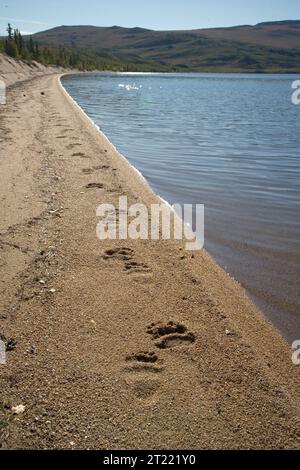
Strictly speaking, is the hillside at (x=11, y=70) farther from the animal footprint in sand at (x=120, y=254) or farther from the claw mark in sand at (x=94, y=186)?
the animal footprint in sand at (x=120, y=254)

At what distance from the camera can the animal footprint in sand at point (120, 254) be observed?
5.39 m

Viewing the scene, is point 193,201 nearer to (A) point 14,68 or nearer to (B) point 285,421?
(B) point 285,421

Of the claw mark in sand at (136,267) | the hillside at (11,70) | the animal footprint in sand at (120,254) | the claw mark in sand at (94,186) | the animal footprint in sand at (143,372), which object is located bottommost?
the animal footprint in sand at (143,372)

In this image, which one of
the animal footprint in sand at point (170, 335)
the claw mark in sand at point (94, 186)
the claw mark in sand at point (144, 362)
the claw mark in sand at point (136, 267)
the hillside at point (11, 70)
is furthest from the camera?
the hillside at point (11, 70)

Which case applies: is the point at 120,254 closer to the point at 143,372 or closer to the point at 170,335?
the point at 170,335

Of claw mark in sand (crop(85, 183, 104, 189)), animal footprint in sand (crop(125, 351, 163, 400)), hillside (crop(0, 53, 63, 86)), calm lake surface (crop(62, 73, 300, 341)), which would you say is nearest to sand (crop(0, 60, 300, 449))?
animal footprint in sand (crop(125, 351, 163, 400))

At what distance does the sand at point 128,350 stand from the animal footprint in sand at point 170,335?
1 cm

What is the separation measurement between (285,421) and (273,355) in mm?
846

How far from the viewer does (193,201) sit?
8414 mm

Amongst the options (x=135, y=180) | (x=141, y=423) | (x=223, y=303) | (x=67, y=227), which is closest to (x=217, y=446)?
(x=141, y=423)

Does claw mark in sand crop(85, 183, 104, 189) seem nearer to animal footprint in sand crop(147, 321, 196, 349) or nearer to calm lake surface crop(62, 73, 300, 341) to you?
calm lake surface crop(62, 73, 300, 341)

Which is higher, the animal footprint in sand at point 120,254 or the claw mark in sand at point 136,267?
the animal footprint in sand at point 120,254

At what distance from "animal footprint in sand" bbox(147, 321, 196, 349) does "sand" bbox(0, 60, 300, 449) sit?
0.01 metres

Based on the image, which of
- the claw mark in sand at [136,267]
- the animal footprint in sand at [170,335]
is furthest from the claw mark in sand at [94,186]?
the animal footprint in sand at [170,335]
